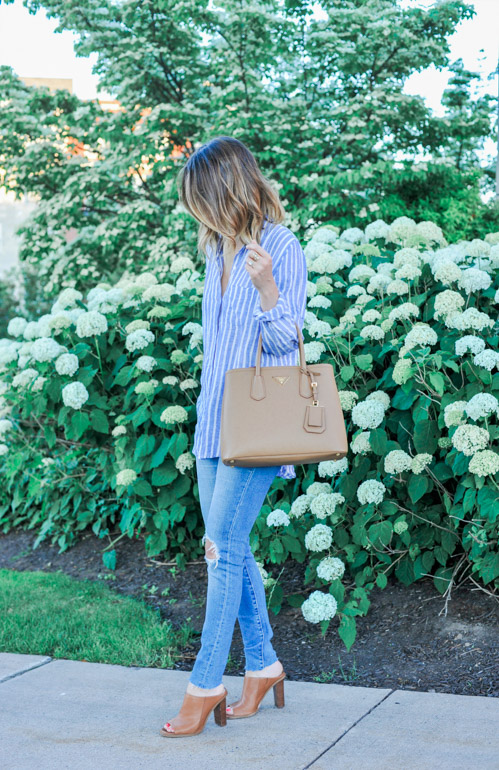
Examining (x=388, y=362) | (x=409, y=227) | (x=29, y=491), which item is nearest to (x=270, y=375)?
(x=388, y=362)

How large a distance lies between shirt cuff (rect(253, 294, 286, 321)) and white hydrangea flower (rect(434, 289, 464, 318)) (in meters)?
1.26

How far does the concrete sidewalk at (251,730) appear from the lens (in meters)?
2.30

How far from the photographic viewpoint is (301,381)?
2354 millimetres

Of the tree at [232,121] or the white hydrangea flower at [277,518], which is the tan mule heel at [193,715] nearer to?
the white hydrangea flower at [277,518]

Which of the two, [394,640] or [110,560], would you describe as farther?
[110,560]

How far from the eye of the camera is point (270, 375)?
2344 millimetres

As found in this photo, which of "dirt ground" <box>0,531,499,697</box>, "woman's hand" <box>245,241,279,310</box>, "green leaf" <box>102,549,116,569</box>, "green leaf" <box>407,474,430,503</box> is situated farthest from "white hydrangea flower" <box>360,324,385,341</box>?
"green leaf" <box>102,549,116,569</box>

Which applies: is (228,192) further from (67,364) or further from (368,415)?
(67,364)

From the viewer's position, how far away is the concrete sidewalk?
7.55ft

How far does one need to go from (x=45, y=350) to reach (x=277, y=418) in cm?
235

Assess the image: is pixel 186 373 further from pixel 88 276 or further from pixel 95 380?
pixel 88 276

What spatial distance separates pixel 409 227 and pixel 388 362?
88 centimetres

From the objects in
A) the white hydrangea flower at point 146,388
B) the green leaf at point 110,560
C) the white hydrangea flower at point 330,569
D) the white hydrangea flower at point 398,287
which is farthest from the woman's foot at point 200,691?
the green leaf at point 110,560

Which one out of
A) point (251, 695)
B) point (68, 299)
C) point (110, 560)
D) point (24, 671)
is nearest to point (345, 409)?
point (251, 695)
